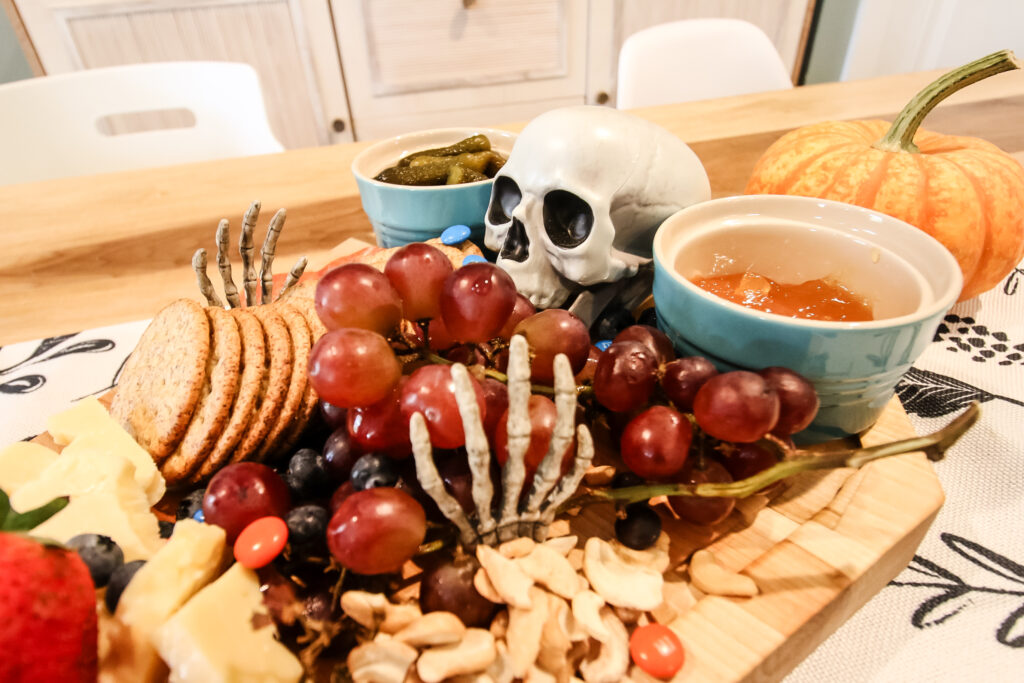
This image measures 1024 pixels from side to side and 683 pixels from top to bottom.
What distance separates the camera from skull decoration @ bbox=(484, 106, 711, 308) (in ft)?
2.12

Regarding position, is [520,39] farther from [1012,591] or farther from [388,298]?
[1012,591]

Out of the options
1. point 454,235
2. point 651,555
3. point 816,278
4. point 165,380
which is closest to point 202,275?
point 165,380

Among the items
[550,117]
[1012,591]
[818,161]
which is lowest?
[1012,591]

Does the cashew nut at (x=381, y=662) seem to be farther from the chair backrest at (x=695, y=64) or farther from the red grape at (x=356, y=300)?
the chair backrest at (x=695, y=64)

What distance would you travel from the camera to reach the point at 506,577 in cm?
43

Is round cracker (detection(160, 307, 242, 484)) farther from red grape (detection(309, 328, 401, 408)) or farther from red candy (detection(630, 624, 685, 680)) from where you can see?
red candy (detection(630, 624, 685, 680))

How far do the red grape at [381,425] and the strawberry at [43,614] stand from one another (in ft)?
0.65

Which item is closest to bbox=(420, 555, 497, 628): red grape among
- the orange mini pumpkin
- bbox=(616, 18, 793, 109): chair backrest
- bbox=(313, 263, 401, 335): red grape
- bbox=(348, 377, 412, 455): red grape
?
bbox=(348, 377, 412, 455): red grape

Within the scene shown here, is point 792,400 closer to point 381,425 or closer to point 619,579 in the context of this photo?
point 619,579

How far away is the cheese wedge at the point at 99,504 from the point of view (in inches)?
17.7

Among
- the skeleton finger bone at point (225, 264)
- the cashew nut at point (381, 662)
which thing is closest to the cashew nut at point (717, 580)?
the cashew nut at point (381, 662)

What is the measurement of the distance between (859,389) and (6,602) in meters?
0.64

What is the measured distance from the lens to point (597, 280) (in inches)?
27.2

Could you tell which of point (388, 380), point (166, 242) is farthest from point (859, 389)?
point (166, 242)
